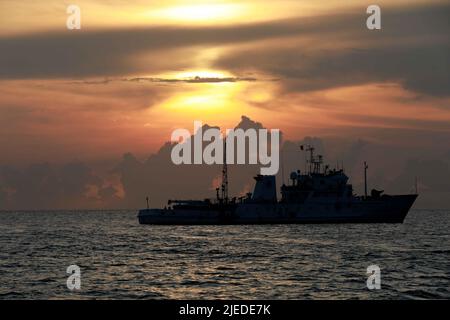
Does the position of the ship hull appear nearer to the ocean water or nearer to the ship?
the ship

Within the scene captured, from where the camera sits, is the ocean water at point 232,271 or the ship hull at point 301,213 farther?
the ship hull at point 301,213

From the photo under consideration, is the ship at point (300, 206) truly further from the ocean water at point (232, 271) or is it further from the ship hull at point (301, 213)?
the ocean water at point (232, 271)

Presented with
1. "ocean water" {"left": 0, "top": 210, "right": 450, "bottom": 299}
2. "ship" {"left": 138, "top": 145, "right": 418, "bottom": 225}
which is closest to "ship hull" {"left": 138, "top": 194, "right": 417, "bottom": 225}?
"ship" {"left": 138, "top": 145, "right": 418, "bottom": 225}

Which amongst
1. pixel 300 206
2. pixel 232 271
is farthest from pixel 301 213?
pixel 232 271

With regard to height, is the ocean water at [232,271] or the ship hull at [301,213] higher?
the ship hull at [301,213]

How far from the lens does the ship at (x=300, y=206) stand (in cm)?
10931

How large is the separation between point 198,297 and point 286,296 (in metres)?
4.24

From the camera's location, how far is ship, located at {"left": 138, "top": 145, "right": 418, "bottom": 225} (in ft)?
359

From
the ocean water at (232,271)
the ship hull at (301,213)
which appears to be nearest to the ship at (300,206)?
the ship hull at (301,213)

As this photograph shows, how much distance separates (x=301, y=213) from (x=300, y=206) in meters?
1.13

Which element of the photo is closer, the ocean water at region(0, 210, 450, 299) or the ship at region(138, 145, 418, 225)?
the ocean water at region(0, 210, 450, 299)

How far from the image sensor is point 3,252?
66.2 m
